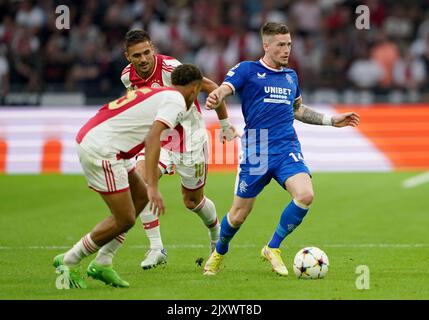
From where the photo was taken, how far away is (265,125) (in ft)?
32.3

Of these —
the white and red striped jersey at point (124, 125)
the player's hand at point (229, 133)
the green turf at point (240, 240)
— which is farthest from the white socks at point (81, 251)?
the player's hand at point (229, 133)

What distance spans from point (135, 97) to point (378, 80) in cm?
1470

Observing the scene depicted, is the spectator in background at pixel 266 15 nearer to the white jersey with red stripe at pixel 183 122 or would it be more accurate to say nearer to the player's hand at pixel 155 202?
the white jersey with red stripe at pixel 183 122

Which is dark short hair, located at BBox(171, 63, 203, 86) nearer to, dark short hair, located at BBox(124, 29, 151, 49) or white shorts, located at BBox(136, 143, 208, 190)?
dark short hair, located at BBox(124, 29, 151, 49)

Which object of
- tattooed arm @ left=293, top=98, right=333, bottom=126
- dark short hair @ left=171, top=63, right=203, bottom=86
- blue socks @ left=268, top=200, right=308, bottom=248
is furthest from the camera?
tattooed arm @ left=293, top=98, right=333, bottom=126

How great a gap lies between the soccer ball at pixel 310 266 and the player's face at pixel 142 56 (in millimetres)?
2568

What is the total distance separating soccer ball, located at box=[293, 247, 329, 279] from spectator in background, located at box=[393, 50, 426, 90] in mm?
13484

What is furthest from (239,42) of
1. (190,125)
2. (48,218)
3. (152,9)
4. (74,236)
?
(190,125)

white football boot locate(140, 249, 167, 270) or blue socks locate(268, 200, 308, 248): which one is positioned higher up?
blue socks locate(268, 200, 308, 248)

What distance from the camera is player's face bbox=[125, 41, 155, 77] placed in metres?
10.2

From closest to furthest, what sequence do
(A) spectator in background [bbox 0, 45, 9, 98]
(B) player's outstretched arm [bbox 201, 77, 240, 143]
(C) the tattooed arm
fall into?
(B) player's outstretched arm [bbox 201, 77, 240, 143]
(C) the tattooed arm
(A) spectator in background [bbox 0, 45, 9, 98]

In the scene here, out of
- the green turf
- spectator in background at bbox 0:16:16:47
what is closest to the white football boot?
the green turf

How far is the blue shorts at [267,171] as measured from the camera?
9.73m
